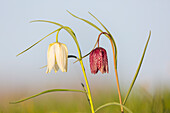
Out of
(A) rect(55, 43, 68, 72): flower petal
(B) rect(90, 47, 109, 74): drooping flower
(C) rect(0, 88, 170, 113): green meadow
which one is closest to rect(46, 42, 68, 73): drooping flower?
(A) rect(55, 43, 68, 72): flower petal

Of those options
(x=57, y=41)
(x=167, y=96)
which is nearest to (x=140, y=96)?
(x=167, y=96)

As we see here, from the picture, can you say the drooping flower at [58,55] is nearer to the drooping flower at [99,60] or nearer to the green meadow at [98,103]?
the drooping flower at [99,60]

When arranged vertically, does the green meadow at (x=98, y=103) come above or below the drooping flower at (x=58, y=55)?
below

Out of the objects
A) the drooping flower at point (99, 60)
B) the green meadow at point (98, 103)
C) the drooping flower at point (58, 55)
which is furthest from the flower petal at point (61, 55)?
the green meadow at point (98, 103)

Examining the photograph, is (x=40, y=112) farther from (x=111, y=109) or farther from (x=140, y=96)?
(x=140, y=96)

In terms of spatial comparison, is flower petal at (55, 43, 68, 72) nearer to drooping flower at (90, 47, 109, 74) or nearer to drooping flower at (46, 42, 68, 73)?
drooping flower at (46, 42, 68, 73)

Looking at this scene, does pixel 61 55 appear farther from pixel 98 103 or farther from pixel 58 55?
pixel 98 103

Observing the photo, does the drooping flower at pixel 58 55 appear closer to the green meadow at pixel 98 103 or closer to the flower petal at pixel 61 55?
the flower petal at pixel 61 55
